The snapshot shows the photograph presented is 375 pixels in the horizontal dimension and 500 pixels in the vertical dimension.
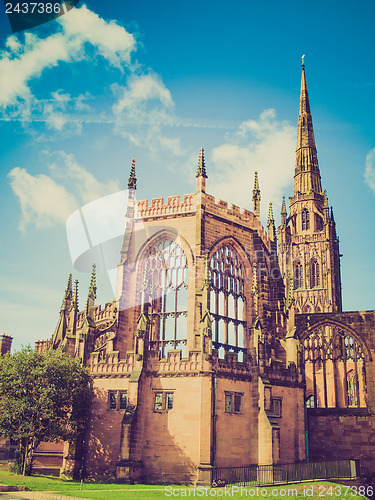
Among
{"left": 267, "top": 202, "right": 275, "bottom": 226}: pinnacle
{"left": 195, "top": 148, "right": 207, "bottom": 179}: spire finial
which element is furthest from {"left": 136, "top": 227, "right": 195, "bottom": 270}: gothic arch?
{"left": 267, "top": 202, "right": 275, "bottom": 226}: pinnacle

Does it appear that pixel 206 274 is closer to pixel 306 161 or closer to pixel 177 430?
pixel 177 430

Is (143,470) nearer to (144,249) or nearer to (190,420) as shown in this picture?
(190,420)

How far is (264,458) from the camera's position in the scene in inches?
1230

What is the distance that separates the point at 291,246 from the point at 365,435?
3515 centimetres

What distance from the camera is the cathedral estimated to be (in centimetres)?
3103

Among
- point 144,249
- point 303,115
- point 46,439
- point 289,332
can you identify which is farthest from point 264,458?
point 303,115

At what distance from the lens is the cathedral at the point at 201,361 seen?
31031mm

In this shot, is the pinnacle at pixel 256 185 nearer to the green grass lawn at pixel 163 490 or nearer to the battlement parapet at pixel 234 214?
the battlement parapet at pixel 234 214

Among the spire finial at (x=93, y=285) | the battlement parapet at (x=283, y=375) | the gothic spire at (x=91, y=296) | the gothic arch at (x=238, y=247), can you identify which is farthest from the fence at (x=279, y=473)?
the spire finial at (x=93, y=285)

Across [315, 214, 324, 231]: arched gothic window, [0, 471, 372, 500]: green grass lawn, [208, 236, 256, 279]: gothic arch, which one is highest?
[315, 214, 324, 231]: arched gothic window

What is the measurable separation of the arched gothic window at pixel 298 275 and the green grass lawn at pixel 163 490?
136 feet

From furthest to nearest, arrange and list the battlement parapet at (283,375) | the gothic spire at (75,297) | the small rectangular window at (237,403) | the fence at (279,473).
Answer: the gothic spire at (75,297) < the battlement parapet at (283,375) < the small rectangular window at (237,403) < the fence at (279,473)

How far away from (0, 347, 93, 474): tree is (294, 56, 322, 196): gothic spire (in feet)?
163

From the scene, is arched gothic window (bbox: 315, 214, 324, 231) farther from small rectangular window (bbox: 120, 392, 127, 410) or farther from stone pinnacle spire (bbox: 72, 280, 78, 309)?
small rectangular window (bbox: 120, 392, 127, 410)
